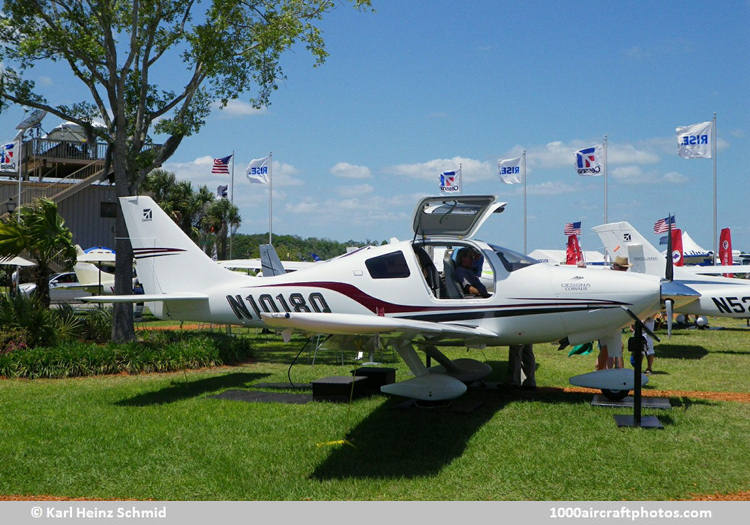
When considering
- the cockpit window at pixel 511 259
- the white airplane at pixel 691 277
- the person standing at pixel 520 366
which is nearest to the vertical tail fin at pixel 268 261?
the white airplane at pixel 691 277

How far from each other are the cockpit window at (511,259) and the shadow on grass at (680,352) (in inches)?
285

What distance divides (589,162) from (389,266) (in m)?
30.4

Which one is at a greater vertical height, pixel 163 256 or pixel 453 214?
pixel 453 214

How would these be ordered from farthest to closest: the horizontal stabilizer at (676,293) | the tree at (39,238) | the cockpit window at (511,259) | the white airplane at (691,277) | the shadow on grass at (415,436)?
the white airplane at (691,277)
the tree at (39,238)
the cockpit window at (511,259)
the horizontal stabilizer at (676,293)
the shadow on grass at (415,436)

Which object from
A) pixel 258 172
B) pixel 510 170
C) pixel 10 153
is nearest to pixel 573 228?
pixel 510 170

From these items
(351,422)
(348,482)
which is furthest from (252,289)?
(348,482)

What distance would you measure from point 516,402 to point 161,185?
41.5 m

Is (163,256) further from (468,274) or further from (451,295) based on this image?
(468,274)

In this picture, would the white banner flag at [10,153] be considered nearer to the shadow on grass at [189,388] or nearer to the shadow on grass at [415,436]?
the shadow on grass at [189,388]

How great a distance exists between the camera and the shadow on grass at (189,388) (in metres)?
9.17

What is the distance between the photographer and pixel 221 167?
131 feet

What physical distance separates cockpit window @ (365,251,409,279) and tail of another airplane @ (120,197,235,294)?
2622 mm

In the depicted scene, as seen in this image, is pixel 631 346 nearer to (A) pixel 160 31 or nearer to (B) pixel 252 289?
(B) pixel 252 289

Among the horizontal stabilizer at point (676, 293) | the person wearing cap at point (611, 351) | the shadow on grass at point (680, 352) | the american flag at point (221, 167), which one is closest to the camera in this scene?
the horizontal stabilizer at point (676, 293)
